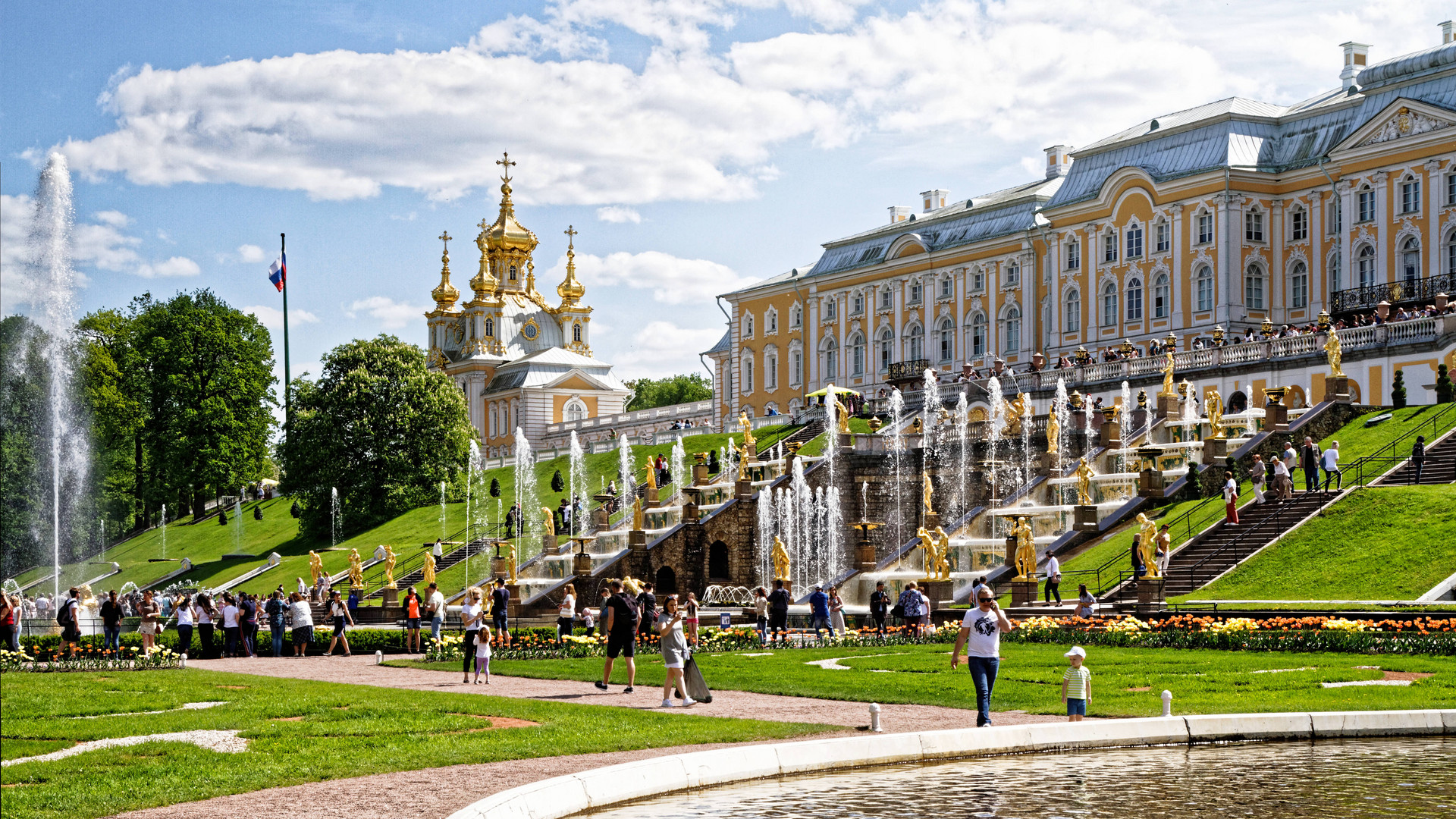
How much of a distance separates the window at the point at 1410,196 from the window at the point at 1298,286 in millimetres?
5294

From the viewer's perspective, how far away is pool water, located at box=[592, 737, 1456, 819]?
501 inches

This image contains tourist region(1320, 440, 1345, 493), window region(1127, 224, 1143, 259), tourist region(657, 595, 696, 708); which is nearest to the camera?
tourist region(657, 595, 696, 708)

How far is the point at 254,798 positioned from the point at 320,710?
5.96 metres

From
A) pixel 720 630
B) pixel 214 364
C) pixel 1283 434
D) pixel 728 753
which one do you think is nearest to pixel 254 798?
pixel 728 753

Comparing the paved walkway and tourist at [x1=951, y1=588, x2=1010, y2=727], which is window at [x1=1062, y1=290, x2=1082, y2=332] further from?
tourist at [x1=951, y1=588, x2=1010, y2=727]

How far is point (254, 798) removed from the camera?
1254 centimetres

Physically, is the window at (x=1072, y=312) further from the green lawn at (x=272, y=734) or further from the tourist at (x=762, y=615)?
the green lawn at (x=272, y=734)

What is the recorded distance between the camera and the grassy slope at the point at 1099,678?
60.2 feet

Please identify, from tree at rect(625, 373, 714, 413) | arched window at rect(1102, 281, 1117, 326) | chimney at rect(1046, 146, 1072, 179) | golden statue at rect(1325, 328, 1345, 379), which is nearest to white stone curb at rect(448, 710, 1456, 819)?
golden statue at rect(1325, 328, 1345, 379)

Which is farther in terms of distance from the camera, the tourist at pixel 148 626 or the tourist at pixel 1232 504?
the tourist at pixel 1232 504

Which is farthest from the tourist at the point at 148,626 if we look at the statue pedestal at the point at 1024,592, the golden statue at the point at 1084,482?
the golden statue at the point at 1084,482

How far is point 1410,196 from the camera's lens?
56.3 meters

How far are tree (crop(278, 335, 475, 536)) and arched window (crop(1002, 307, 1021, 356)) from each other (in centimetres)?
2344

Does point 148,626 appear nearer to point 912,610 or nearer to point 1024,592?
point 912,610
